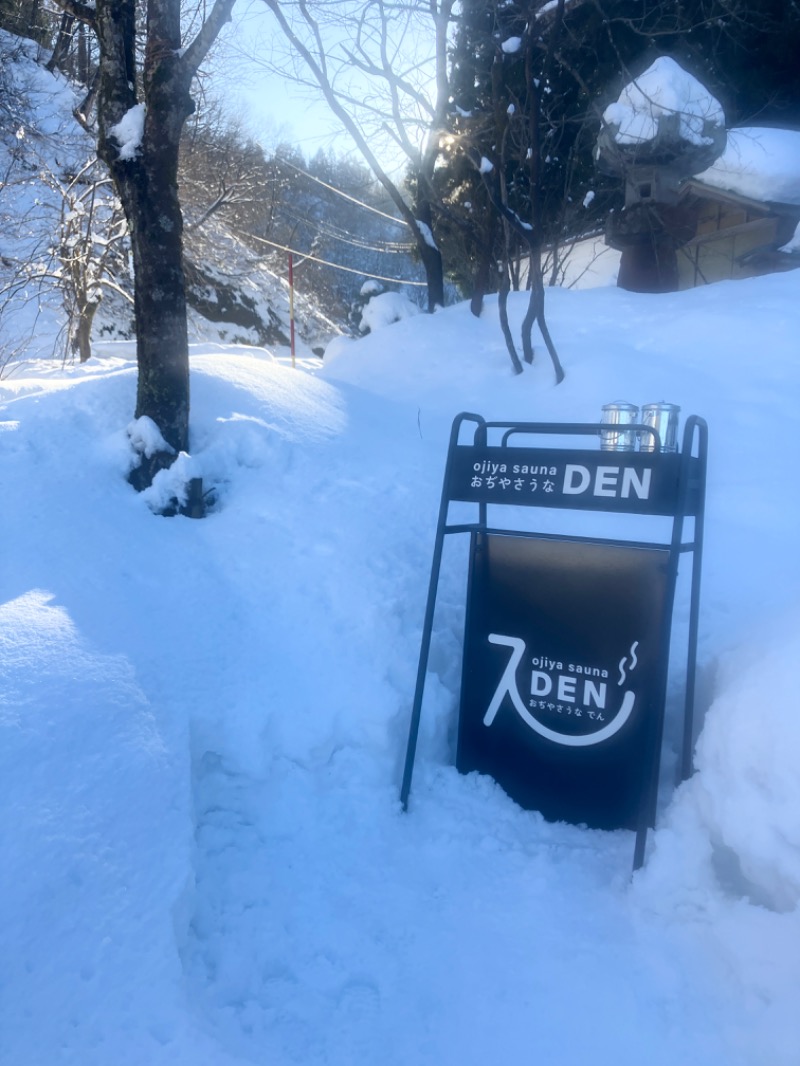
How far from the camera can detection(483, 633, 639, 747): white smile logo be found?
3244mm

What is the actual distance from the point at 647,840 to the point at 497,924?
0.72m

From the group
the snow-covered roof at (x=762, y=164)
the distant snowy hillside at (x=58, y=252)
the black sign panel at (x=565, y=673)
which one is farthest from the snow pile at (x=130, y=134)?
the snow-covered roof at (x=762, y=164)

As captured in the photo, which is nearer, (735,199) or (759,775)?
(759,775)

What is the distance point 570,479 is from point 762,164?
417 inches

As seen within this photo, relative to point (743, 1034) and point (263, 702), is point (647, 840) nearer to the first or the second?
point (743, 1034)

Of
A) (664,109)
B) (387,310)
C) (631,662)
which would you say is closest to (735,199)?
(664,109)

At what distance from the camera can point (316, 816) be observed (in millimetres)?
3268

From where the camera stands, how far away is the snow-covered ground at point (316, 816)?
2408 millimetres

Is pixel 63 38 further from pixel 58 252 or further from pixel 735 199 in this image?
pixel 735 199

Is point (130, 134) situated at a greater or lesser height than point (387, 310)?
lesser

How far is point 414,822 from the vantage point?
337cm

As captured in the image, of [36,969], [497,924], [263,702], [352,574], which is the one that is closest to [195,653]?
[263,702]

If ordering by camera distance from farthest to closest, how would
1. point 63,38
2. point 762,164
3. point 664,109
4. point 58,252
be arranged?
point 58,252, point 63,38, point 762,164, point 664,109

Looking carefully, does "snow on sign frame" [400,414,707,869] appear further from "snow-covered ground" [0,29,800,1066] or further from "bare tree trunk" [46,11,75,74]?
"bare tree trunk" [46,11,75,74]
